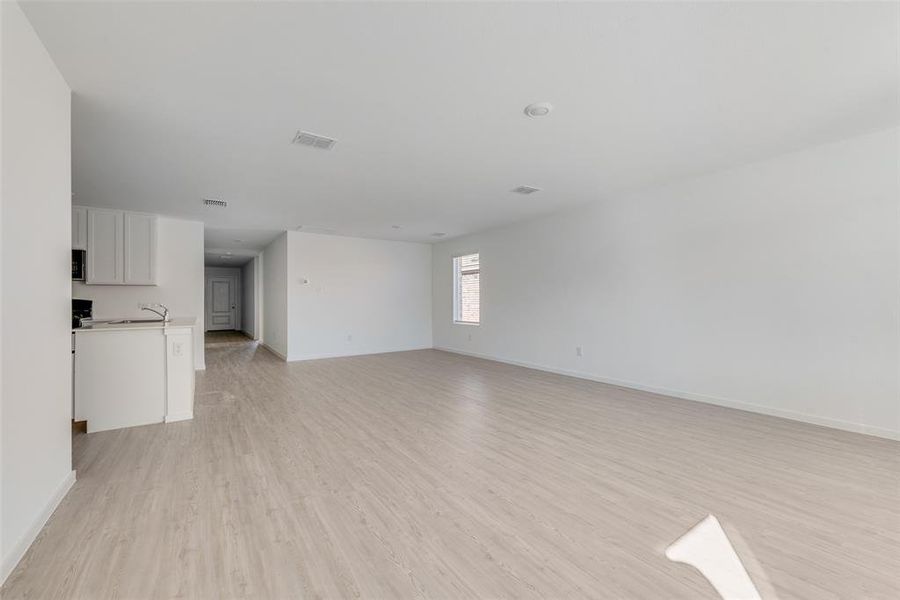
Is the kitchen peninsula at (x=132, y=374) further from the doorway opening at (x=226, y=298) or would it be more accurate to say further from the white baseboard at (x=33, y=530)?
the doorway opening at (x=226, y=298)

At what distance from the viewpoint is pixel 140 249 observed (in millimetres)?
5676

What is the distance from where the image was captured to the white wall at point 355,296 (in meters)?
7.12

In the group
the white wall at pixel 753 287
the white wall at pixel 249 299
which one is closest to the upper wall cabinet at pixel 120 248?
the white wall at pixel 249 299

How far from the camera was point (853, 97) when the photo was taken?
8.40 feet

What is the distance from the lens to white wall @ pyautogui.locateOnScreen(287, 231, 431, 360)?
7.12 meters

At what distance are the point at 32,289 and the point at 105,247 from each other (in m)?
4.78

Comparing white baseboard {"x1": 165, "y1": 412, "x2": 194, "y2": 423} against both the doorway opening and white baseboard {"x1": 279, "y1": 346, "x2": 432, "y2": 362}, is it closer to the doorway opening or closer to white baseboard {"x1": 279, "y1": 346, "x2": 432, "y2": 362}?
white baseboard {"x1": 279, "y1": 346, "x2": 432, "y2": 362}

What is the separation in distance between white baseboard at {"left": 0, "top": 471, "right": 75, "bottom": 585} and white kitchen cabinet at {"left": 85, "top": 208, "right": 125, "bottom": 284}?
4300 millimetres

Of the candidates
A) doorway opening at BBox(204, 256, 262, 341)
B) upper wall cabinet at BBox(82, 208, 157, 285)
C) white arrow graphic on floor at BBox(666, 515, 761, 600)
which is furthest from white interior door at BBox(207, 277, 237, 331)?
white arrow graphic on floor at BBox(666, 515, 761, 600)

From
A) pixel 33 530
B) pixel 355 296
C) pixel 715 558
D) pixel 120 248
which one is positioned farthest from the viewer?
pixel 355 296

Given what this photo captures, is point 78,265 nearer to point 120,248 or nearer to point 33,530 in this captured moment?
point 120,248

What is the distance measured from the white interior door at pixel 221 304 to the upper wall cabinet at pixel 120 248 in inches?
315

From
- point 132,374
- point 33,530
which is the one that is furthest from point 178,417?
point 33,530

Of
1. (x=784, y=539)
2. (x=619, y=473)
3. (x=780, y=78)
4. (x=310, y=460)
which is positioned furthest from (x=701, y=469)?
(x=310, y=460)
